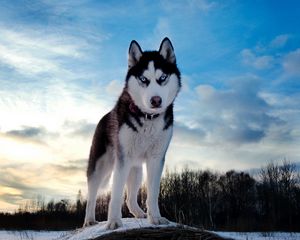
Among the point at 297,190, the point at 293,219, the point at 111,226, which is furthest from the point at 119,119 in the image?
the point at 297,190

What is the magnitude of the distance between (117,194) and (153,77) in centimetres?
172

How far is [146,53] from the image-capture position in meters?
6.09

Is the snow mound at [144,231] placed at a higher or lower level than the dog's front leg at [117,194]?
lower

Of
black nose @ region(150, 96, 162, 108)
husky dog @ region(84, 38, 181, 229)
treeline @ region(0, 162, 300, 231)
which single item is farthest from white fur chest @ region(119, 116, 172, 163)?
treeline @ region(0, 162, 300, 231)

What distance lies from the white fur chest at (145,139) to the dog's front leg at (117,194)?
0.63 ft

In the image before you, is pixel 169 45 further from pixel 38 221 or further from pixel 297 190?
pixel 297 190

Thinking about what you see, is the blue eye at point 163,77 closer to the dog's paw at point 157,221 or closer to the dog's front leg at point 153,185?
the dog's front leg at point 153,185

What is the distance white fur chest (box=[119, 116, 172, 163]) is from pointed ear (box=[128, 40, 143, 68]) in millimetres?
874

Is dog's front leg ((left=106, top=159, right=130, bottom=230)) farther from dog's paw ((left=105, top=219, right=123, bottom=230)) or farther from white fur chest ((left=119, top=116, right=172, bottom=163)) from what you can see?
white fur chest ((left=119, top=116, right=172, bottom=163))

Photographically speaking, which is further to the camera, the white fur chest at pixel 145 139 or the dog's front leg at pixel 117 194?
the dog's front leg at pixel 117 194

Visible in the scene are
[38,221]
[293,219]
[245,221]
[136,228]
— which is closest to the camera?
[136,228]

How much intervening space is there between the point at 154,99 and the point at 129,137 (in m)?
0.80

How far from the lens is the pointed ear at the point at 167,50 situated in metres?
6.08

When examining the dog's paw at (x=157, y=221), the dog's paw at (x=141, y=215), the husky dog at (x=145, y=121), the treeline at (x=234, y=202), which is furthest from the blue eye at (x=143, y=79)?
the treeline at (x=234, y=202)
